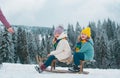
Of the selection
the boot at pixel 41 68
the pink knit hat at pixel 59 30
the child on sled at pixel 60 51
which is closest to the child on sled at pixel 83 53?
the child on sled at pixel 60 51

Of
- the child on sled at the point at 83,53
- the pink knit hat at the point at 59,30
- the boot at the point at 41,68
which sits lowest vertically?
the boot at the point at 41,68

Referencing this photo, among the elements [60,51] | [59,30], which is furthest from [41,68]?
[59,30]

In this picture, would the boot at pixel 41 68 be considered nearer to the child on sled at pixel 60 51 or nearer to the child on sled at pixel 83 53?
the child on sled at pixel 60 51

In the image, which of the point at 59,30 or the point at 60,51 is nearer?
the point at 60,51

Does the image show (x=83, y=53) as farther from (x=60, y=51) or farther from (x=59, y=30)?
(x=59, y=30)


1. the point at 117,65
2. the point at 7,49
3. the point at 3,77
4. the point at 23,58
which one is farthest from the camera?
the point at 117,65

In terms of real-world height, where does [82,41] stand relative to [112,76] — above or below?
above

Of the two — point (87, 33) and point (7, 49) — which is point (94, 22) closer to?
point (7, 49)

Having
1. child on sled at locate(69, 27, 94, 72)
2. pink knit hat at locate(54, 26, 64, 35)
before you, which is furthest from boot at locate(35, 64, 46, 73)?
pink knit hat at locate(54, 26, 64, 35)

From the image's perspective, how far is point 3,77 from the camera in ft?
28.9

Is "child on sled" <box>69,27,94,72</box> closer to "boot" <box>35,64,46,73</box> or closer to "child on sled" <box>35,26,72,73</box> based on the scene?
"child on sled" <box>35,26,72,73</box>

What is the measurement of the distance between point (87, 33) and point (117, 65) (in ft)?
261

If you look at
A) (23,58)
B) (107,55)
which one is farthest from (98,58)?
(23,58)

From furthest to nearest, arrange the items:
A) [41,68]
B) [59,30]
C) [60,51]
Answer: [59,30]
[60,51]
[41,68]
